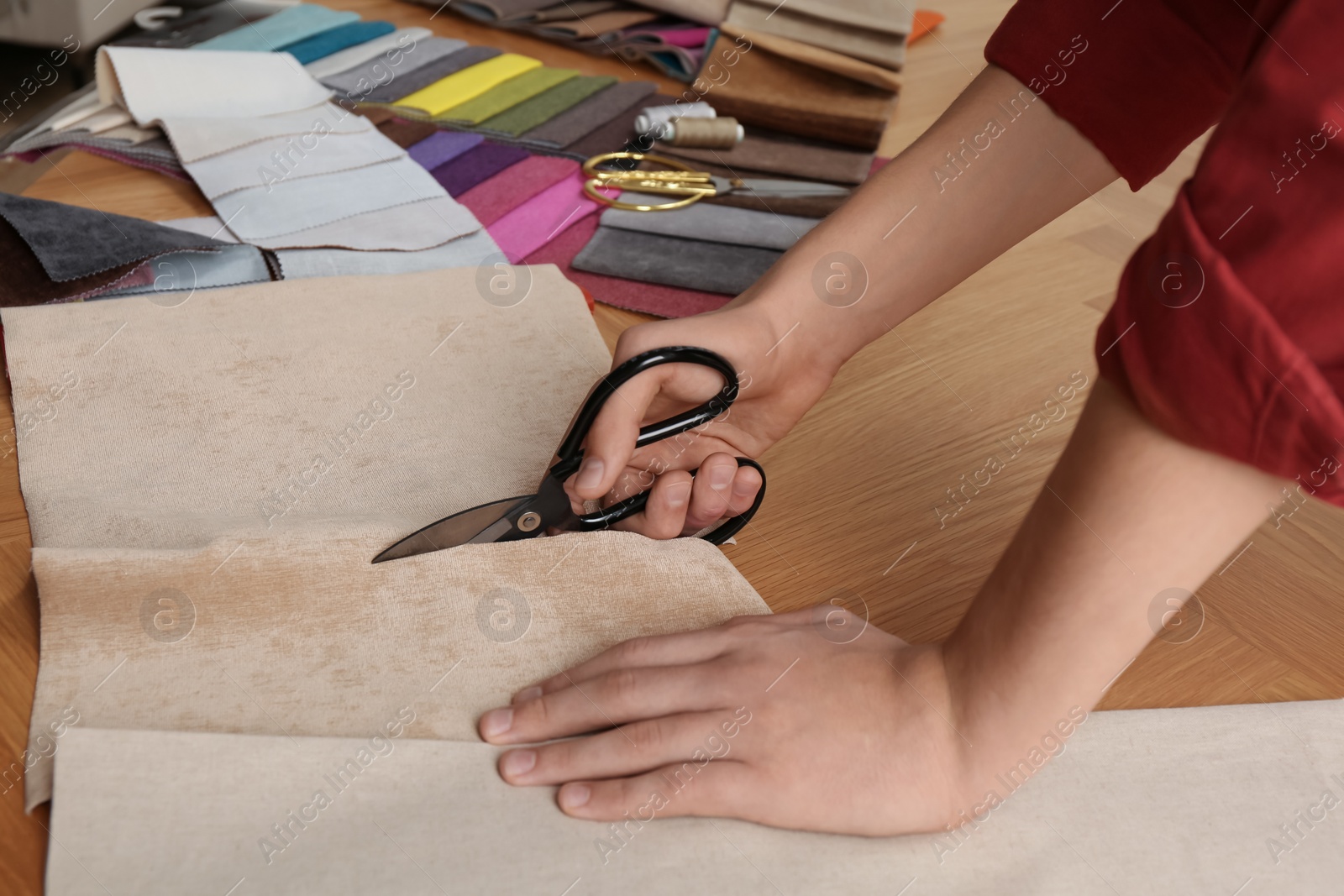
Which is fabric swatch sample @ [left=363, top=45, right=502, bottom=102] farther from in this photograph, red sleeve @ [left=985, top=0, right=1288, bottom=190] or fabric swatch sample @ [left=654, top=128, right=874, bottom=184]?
red sleeve @ [left=985, top=0, right=1288, bottom=190]

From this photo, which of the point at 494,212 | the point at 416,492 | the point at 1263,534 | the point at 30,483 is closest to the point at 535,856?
the point at 416,492

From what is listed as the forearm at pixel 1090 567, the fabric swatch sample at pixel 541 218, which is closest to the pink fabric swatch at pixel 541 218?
the fabric swatch sample at pixel 541 218

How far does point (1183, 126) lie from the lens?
0.73 m

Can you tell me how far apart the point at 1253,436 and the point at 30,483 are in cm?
79

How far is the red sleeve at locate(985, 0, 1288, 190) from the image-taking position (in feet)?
2.26

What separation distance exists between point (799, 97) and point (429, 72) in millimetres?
554

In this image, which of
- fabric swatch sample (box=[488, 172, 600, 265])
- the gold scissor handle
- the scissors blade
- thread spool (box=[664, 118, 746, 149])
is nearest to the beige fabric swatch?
the scissors blade

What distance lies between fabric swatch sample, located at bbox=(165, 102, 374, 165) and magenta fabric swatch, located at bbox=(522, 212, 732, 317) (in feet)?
1.11

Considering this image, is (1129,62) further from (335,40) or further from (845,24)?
(335,40)

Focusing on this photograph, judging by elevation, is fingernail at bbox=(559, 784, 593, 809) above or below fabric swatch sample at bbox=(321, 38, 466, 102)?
above

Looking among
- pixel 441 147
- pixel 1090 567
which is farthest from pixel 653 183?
pixel 1090 567

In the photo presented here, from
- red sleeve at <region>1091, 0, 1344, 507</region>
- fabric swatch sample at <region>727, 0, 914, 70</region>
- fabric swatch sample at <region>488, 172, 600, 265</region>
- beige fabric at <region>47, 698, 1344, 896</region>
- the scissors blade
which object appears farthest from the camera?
fabric swatch sample at <region>727, 0, 914, 70</region>

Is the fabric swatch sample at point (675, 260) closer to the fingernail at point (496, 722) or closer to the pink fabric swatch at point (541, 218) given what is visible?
the pink fabric swatch at point (541, 218)

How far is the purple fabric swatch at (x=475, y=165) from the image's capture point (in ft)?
4.09
